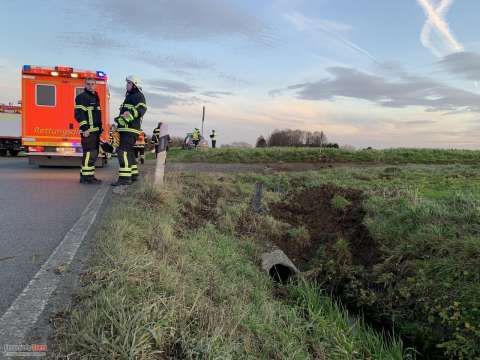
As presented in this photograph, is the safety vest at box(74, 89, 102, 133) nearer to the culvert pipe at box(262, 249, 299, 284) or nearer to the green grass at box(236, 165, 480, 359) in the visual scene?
the culvert pipe at box(262, 249, 299, 284)

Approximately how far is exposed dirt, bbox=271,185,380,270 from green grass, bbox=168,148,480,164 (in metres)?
8.19

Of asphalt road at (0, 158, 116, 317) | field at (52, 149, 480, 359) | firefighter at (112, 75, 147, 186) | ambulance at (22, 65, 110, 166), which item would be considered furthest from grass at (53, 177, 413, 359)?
ambulance at (22, 65, 110, 166)

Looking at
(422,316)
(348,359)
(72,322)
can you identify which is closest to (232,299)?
(348,359)

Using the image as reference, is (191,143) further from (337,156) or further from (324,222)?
(324,222)

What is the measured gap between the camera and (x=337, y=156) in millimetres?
17359

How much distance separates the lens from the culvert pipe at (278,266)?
16.7 ft

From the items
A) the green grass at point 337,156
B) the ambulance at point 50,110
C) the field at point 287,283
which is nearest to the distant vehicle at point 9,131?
the green grass at point 337,156

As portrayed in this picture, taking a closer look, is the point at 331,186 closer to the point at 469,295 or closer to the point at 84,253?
the point at 469,295

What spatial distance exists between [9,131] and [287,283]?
68.6 feet

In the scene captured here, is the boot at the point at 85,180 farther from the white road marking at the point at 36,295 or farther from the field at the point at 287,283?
the white road marking at the point at 36,295

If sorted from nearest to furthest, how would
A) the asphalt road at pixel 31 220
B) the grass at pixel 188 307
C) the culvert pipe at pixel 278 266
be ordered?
the grass at pixel 188 307 → the asphalt road at pixel 31 220 → the culvert pipe at pixel 278 266

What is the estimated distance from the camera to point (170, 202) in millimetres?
6074

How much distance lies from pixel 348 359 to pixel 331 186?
20.6ft

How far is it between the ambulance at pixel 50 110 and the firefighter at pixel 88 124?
3220mm
